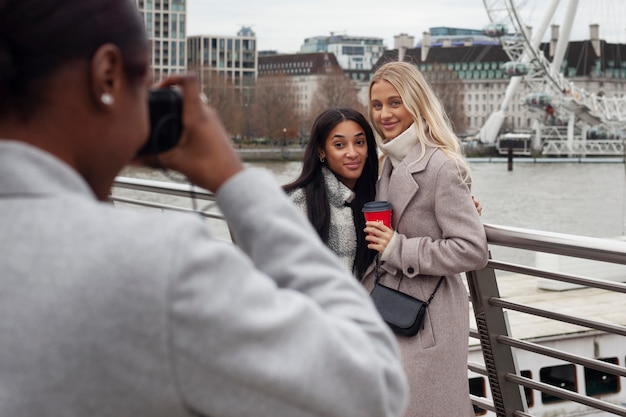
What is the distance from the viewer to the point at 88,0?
29.5 inches

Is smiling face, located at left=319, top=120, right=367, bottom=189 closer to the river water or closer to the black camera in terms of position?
the black camera

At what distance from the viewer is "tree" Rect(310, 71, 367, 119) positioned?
70.3 m

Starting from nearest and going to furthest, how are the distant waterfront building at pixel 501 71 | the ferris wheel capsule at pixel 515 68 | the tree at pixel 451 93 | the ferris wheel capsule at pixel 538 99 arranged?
the ferris wheel capsule at pixel 515 68
the ferris wheel capsule at pixel 538 99
the tree at pixel 451 93
the distant waterfront building at pixel 501 71

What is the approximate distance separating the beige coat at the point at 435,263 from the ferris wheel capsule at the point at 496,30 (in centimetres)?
4815

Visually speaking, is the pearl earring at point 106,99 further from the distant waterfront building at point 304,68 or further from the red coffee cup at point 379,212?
the distant waterfront building at point 304,68

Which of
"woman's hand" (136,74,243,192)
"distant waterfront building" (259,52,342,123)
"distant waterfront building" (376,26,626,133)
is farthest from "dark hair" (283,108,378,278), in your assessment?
"distant waterfront building" (259,52,342,123)

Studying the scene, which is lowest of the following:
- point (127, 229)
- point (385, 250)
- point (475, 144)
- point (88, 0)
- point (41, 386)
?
point (475, 144)

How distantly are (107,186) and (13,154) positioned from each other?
0.29 feet

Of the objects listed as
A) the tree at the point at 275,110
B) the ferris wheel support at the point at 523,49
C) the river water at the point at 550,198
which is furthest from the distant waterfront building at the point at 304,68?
the river water at the point at 550,198

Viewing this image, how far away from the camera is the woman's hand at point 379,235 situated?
88.0 inches

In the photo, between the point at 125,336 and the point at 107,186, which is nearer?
the point at 125,336

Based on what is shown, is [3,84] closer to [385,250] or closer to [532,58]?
[385,250]

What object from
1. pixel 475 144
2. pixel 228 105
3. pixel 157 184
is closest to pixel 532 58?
pixel 475 144

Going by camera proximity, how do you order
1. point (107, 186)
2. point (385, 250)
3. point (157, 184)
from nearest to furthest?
point (107, 186) < point (385, 250) < point (157, 184)
